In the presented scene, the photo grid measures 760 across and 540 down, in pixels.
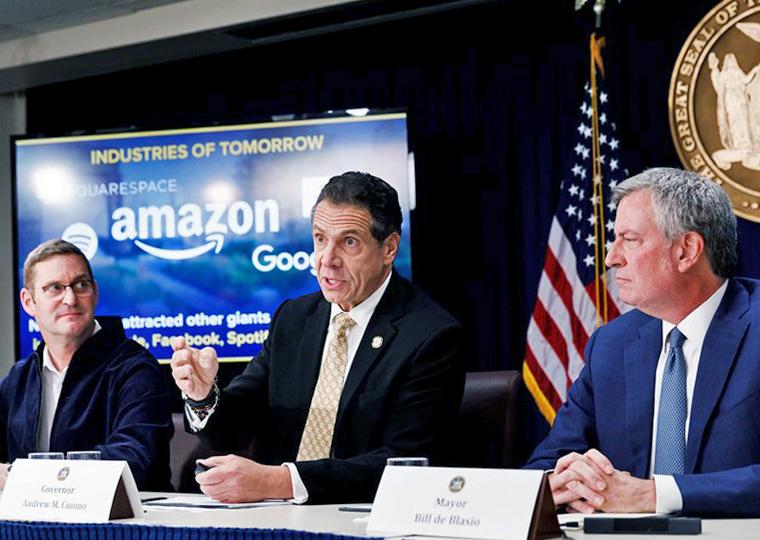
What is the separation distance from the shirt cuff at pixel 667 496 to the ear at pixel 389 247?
1057mm

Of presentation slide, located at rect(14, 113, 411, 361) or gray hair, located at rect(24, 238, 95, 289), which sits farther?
presentation slide, located at rect(14, 113, 411, 361)

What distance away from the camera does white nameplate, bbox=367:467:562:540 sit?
5.57ft

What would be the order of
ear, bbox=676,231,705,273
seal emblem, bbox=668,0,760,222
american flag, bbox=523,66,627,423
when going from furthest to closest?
american flag, bbox=523,66,627,423
seal emblem, bbox=668,0,760,222
ear, bbox=676,231,705,273

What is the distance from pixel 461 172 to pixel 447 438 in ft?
9.65

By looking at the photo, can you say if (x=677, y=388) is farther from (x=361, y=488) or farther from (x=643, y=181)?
(x=361, y=488)

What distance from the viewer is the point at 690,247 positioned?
2496 mm

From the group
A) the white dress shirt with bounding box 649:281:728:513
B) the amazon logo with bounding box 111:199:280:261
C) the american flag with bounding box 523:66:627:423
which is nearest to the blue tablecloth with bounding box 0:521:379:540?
the white dress shirt with bounding box 649:281:728:513

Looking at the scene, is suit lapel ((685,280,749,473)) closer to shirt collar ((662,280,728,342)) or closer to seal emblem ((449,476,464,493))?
shirt collar ((662,280,728,342))

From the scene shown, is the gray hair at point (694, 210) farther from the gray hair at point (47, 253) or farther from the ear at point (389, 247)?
the gray hair at point (47, 253)

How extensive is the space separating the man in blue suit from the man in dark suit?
326mm

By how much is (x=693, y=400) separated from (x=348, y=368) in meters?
0.84

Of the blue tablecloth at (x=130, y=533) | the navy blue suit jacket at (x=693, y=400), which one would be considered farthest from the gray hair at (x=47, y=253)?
the navy blue suit jacket at (x=693, y=400)

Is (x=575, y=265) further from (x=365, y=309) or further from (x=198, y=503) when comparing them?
(x=198, y=503)

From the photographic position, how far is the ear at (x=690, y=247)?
8.17 feet
